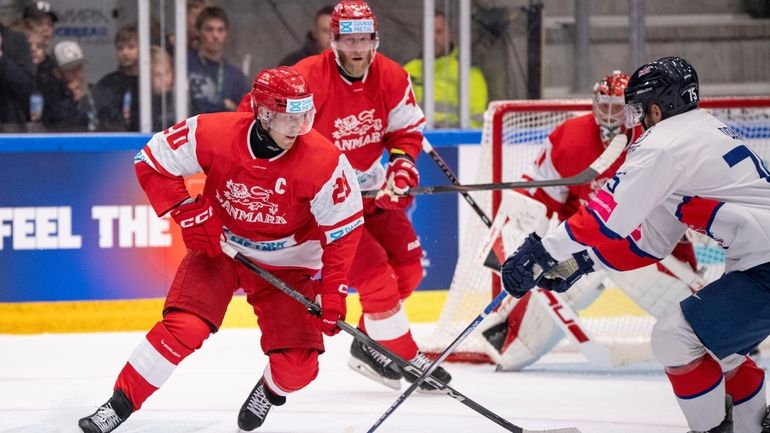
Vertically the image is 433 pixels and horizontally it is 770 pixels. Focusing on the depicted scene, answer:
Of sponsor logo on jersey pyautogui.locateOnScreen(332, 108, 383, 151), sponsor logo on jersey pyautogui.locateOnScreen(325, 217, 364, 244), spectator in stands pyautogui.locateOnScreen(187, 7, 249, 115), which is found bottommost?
A: sponsor logo on jersey pyautogui.locateOnScreen(325, 217, 364, 244)

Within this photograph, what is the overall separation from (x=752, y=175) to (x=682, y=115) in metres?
0.23

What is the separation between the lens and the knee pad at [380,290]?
165 inches

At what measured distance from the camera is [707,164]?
3.09 m

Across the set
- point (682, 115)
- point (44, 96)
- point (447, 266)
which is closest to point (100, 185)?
point (44, 96)

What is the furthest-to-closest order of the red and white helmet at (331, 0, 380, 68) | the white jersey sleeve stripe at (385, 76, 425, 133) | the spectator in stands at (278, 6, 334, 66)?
1. the spectator in stands at (278, 6, 334, 66)
2. the white jersey sleeve stripe at (385, 76, 425, 133)
3. the red and white helmet at (331, 0, 380, 68)

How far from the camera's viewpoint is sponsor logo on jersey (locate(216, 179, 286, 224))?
11.3ft

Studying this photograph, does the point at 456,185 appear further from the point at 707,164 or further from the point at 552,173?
the point at 707,164

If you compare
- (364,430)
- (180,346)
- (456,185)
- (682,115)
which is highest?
(682,115)

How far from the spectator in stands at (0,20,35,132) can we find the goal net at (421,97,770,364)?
6.28 ft

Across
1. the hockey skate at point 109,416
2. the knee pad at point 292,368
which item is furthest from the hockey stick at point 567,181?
the hockey skate at point 109,416

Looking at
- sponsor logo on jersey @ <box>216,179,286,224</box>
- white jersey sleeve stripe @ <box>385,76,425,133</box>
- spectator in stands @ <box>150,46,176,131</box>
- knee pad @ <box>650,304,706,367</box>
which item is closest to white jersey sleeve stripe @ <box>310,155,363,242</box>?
sponsor logo on jersey @ <box>216,179,286,224</box>

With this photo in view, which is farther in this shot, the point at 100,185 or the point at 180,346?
the point at 100,185

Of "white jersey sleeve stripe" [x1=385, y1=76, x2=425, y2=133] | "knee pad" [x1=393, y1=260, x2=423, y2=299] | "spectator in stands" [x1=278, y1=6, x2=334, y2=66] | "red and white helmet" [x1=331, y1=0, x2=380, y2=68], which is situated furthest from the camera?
"spectator in stands" [x1=278, y1=6, x2=334, y2=66]

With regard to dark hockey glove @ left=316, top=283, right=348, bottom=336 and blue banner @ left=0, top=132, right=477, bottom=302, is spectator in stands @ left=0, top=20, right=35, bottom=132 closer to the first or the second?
blue banner @ left=0, top=132, right=477, bottom=302
